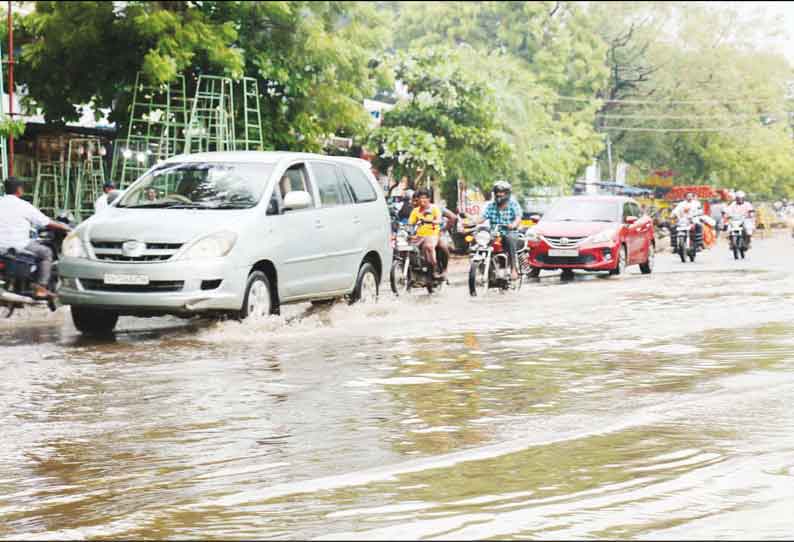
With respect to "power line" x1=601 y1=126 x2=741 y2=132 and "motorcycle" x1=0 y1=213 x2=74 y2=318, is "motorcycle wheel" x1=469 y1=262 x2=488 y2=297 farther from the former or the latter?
"power line" x1=601 y1=126 x2=741 y2=132

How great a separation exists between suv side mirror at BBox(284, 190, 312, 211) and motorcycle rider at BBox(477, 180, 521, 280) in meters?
6.77

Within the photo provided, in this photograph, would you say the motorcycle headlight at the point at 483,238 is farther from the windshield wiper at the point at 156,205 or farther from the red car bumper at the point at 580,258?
the windshield wiper at the point at 156,205

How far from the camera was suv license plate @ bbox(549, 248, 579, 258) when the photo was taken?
1009 inches

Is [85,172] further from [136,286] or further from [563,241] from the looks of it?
[136,286]

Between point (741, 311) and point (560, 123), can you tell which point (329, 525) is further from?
point (560, 123)

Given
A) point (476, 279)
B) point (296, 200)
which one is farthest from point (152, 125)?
point (296, 200)

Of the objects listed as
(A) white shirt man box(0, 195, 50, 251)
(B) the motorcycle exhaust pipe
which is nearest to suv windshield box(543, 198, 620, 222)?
(A) white shirt man box(0, 195, 50, 251)

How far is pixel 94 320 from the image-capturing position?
47.7 feet

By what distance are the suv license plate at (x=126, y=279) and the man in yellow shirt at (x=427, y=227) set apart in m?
7.50

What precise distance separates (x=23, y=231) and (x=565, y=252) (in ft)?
40.9

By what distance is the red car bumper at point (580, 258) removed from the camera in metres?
25.7

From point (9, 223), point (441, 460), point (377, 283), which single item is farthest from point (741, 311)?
point (441, 460)

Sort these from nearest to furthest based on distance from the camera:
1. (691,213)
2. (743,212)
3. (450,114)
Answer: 1. (691,213)
2. (743,212)
3. (450,114)

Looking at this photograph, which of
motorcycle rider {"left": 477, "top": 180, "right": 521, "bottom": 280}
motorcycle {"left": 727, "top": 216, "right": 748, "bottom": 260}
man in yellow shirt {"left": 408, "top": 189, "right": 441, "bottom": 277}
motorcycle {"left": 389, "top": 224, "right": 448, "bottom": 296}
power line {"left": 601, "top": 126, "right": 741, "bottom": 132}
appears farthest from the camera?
power line {"left": 601, "top": 126, "right": 741, "bottom": 132}
